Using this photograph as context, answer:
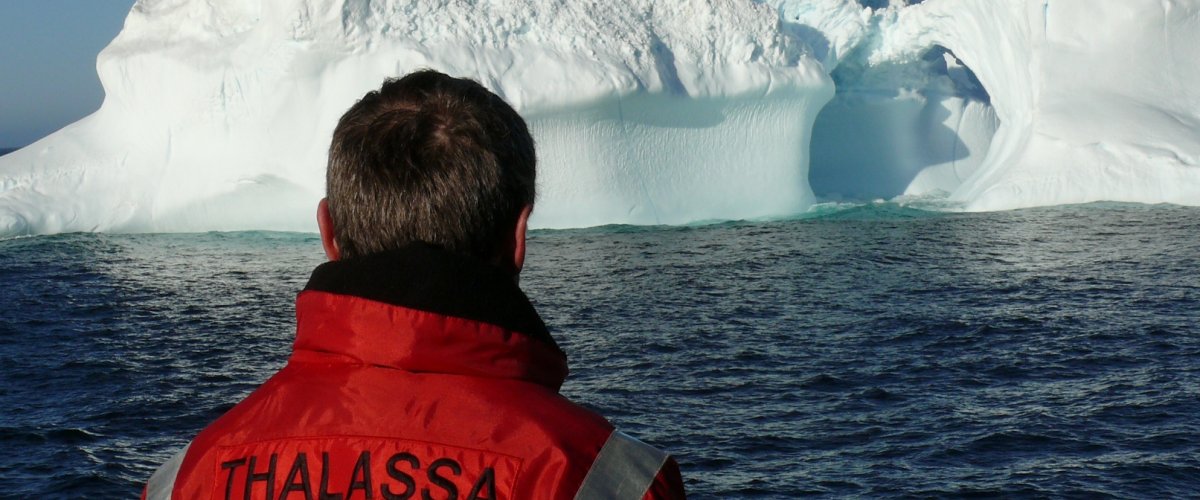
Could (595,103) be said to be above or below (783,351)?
above

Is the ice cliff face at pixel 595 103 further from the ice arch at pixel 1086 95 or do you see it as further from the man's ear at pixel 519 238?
the man's ear at pixel 519 238

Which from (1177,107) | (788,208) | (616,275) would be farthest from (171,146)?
(1177,107)

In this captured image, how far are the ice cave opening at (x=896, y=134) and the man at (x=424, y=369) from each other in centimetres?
2169

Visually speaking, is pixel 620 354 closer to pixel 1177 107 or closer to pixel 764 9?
pixel 764 9

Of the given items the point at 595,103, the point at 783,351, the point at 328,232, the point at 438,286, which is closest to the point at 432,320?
the point at 438,286

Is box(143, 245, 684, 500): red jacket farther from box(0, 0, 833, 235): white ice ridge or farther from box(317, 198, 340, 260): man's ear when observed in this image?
box(0, 0, 833, 235): white ice ridge

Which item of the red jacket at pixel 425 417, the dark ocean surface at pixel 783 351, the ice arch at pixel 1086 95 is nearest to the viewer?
the red jacket at pixel 425 417

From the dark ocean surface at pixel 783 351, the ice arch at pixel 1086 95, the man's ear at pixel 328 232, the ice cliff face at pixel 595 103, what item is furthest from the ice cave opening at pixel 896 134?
the man's ear at pixel 328 232

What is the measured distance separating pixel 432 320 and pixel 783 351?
29.4 feet

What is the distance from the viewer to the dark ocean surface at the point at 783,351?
7277 mm

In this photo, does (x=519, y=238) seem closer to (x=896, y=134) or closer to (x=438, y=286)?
(x=438, y=286)

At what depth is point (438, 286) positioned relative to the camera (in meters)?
1.47

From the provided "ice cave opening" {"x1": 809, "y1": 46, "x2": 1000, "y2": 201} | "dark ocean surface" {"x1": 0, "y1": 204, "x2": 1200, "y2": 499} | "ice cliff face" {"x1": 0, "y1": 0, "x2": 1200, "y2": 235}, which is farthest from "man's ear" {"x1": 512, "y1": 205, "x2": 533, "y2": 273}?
"ice cave opening" {"x1": 809, "y1": 46, "x2": 1000, "y2": 201}

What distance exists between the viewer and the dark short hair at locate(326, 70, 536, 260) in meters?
1.52
